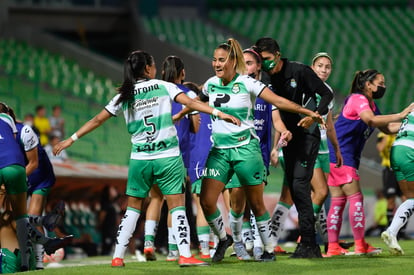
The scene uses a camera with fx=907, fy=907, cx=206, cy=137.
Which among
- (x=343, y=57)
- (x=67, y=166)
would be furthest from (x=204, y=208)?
(x=343, y=57)

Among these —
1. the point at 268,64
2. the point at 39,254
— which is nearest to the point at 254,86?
the point at 268,64

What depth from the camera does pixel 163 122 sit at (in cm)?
889

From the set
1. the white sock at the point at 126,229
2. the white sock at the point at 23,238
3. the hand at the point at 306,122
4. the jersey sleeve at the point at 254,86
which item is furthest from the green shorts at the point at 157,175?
the white sock at the point at 23,238

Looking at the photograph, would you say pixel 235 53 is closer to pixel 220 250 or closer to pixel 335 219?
pixel 220 250

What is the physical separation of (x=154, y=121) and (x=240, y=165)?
0.97m

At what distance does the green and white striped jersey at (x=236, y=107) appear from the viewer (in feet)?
29.6

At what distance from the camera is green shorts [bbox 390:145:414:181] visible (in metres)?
10.1

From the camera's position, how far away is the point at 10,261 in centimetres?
987

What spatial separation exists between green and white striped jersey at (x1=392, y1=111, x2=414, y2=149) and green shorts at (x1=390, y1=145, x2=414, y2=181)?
0.05m

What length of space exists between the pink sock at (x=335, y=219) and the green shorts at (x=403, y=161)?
1.08 meters

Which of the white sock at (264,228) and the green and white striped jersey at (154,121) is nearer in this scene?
the green and white striped jersey at (154,121)

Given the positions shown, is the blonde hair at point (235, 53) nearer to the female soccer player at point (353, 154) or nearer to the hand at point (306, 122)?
A: the hand at point (306, 122)

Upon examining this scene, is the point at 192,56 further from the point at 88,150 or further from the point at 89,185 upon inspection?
the point at 89,185

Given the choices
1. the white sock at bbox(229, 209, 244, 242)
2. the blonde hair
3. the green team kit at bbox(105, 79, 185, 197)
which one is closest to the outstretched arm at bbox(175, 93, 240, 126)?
the green team kit at bbox(105, 79, 185, 197)
